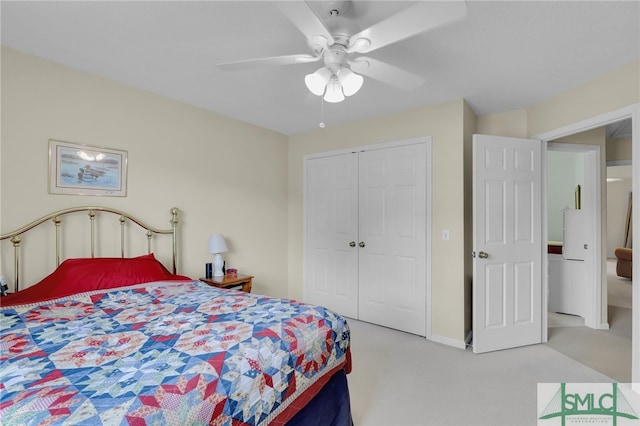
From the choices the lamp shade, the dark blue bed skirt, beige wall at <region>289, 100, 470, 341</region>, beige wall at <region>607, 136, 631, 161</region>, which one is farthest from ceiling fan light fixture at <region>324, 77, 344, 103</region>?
beige wall at <region>607, 136, 631, 161</region>

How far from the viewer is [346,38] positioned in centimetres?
165

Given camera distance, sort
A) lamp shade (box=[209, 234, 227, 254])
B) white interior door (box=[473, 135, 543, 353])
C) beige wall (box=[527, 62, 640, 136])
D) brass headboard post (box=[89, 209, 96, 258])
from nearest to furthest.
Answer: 1. beige wall (box=[527, 62, 640, 136])
2. brass headboard post (box=[89, 209, 96, 258])
3. white interior door (box=[473, 135, 543, 353])
4. lamp shade (box=[209, 234, 227, 254])

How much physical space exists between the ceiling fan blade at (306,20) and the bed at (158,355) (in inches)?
55.2

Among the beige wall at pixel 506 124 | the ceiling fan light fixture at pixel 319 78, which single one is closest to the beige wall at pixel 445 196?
the beige wall at pixel 506 124

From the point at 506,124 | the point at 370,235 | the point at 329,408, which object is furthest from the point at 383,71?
the point at 506,124

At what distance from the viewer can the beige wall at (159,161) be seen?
219 cm

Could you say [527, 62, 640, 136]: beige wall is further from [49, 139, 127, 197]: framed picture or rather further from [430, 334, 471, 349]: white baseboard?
[49, 139, 127, 197]: framed picture

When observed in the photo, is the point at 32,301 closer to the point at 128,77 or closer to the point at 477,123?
the point at 128,77

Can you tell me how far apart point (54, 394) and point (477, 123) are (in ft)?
13.0

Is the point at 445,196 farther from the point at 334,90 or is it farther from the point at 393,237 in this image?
the point at 334,90

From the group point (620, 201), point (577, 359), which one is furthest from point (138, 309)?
point (620, 201)

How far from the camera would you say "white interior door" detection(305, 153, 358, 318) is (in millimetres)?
3805

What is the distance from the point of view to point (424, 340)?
317cm

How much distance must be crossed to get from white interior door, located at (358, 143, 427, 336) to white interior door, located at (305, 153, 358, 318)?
0.13m
